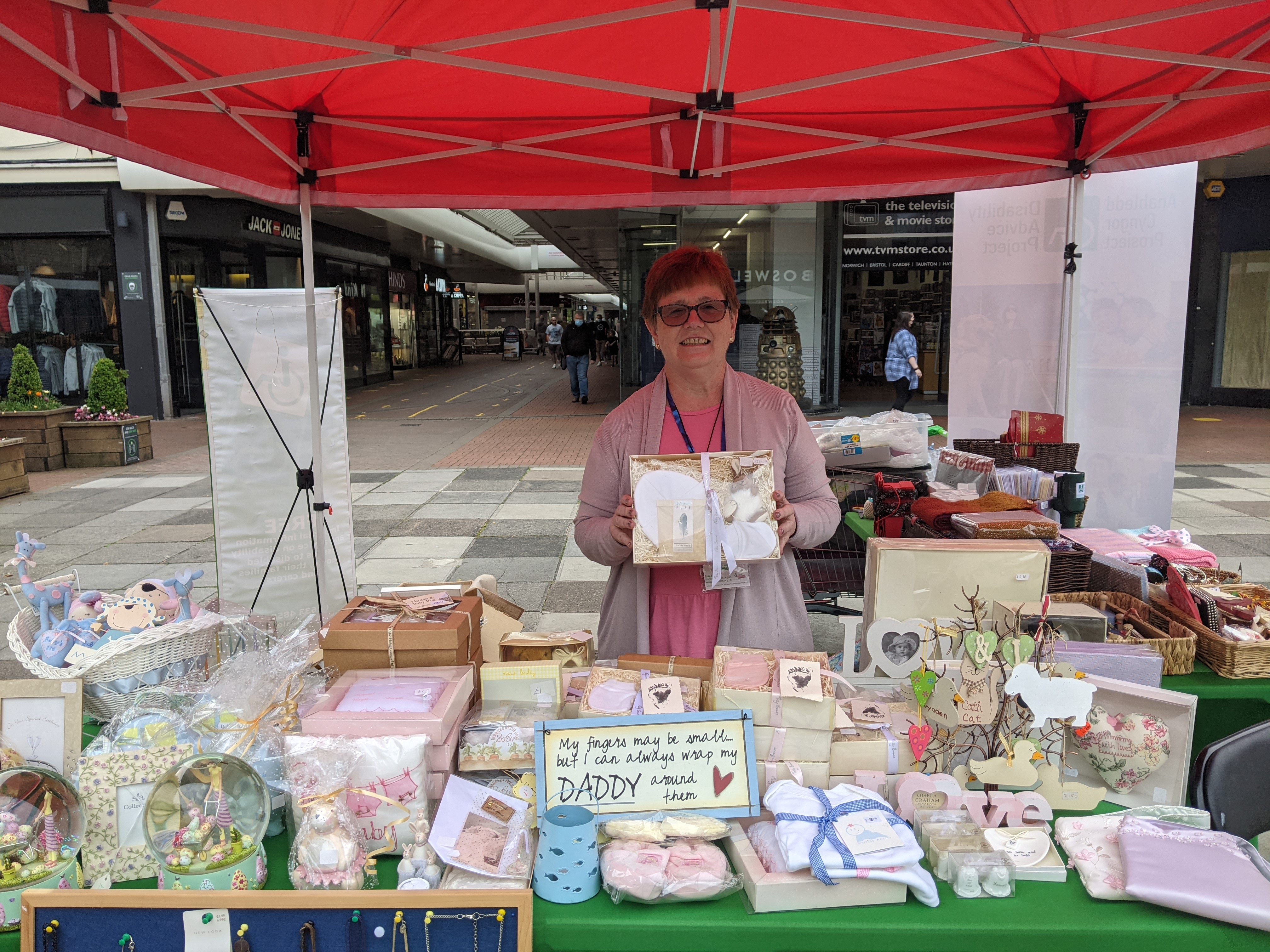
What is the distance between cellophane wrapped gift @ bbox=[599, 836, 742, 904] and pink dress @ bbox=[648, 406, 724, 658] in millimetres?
839

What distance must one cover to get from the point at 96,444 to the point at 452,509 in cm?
601

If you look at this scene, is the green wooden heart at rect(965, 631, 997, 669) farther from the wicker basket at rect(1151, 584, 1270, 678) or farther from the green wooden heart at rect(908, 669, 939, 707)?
the wicker basket at rect(1151, 584, 1270, 678)

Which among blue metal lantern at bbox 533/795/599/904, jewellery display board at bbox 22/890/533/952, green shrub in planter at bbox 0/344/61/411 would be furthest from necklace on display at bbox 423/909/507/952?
green shrub in planter at bbox 0/344/61/411

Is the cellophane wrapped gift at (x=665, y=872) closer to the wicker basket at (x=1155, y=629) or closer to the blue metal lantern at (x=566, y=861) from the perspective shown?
the blue metal lantern at (x=566, y=861)

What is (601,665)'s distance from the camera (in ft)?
7.09

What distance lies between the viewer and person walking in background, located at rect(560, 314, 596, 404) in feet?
56.6

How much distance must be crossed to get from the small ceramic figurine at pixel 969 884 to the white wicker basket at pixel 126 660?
1.94 m

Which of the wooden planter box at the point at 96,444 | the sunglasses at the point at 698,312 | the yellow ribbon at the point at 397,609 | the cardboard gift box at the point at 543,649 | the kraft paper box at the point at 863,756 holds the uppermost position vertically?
the sunglasses at the point at 698,312

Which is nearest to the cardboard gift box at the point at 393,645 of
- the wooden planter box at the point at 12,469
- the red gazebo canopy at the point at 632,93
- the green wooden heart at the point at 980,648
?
the green wooden heart at the point at 980,648

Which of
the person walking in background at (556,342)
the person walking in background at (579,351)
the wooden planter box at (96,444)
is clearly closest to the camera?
the wooden planter box at (96,444)

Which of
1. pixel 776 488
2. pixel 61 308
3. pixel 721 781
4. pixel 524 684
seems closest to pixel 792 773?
pixel 721 781

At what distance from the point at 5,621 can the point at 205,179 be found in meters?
3.93

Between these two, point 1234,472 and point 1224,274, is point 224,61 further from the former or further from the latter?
point 1224,274

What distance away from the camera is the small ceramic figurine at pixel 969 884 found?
5.26ft
